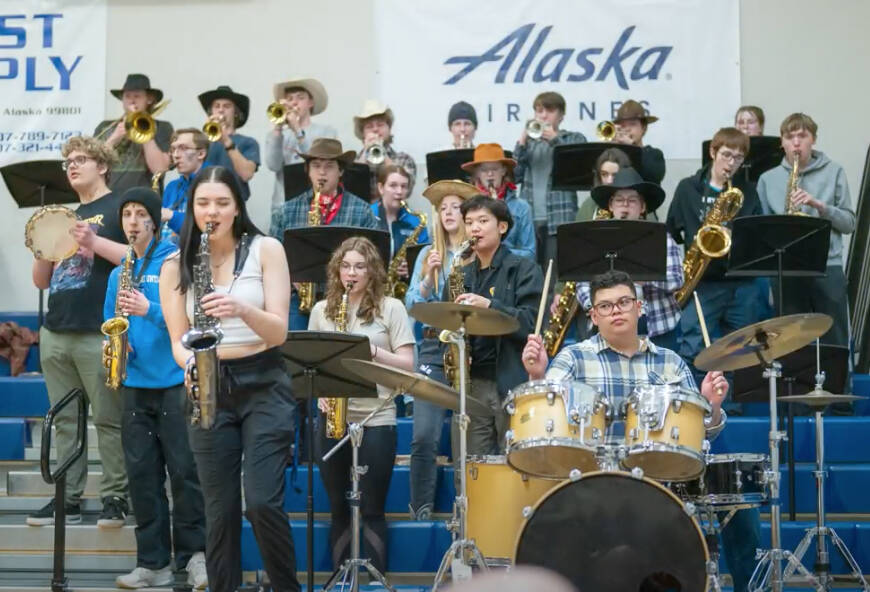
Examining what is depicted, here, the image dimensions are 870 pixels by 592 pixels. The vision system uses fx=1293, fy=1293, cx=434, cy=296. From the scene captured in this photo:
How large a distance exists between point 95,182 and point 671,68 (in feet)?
18.7

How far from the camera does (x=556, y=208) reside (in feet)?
33.4

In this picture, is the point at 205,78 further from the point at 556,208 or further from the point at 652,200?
the point at 652,200

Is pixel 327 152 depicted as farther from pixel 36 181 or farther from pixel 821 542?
pixel 821 542

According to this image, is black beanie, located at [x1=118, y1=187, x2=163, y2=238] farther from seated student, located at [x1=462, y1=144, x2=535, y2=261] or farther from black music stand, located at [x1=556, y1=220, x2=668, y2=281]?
seated student, located at [x1=462, y1=144, x2=535, y2=261]

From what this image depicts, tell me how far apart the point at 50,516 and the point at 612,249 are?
3801 mm

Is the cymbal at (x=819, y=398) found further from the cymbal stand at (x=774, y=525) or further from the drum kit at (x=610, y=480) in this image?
the cymbal stand at (x=774, y=525)

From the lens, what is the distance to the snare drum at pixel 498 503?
631cm

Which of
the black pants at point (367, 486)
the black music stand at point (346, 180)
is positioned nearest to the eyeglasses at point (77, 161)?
the black music stand at point (346, 180)

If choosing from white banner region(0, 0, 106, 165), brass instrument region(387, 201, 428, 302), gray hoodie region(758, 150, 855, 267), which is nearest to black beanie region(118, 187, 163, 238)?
brass instrument region(387, 201, 428, 302)

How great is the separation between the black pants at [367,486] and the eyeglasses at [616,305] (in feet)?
5.05

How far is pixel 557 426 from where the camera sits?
5.67m

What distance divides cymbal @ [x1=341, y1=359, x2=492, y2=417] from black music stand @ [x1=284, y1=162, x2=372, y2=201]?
143 inches

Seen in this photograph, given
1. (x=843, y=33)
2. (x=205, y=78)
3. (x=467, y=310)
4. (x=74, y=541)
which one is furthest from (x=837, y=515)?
(x=205, y=78)

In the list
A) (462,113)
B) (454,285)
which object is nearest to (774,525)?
(454,285)
